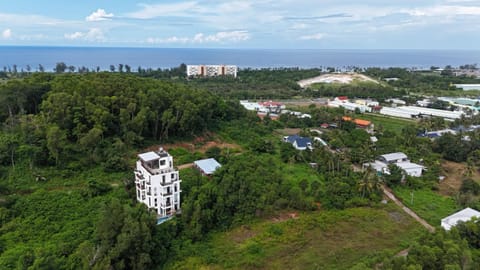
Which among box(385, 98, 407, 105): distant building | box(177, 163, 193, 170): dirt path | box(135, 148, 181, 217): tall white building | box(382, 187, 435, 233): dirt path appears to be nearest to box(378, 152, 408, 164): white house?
box(382, 187, 435, 233): dirt path

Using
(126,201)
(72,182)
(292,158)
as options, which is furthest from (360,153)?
(72,182)

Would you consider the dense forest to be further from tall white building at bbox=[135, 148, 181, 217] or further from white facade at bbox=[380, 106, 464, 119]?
white facade at bbox=[380, 106, 464, 119]

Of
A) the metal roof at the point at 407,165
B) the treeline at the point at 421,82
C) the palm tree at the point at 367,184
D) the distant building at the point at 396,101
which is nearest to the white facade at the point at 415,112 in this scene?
the distant building at the point at 396,101

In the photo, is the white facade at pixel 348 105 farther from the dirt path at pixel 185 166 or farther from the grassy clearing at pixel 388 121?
the dirt path at pixel 185 166

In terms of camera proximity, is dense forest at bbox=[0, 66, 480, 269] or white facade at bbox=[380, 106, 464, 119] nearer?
dense forest at bbox=[0, 66, 480, 269]

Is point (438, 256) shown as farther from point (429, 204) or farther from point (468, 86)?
point (468, 86)

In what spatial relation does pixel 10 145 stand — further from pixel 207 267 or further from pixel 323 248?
pixel 323 248
